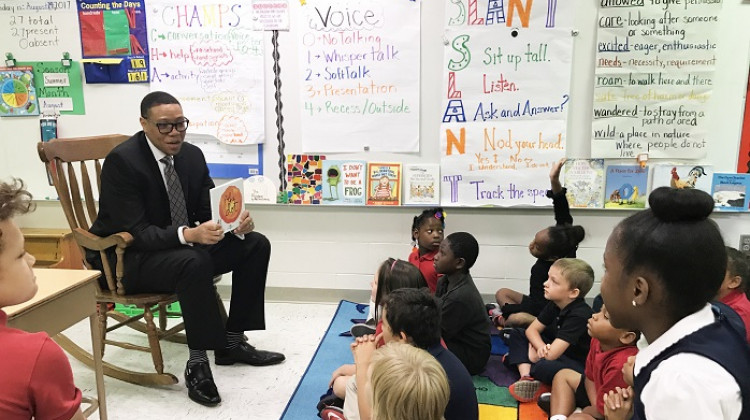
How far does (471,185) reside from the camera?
3.08 meters

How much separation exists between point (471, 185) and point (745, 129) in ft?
4.94

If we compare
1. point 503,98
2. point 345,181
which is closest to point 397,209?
point 345,181

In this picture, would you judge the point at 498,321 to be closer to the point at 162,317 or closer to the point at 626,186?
the point at 626,186

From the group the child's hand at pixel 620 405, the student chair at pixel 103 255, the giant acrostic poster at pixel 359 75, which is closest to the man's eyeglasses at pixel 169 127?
the student chair at pixel 103 255

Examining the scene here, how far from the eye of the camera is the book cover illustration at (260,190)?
10.6 ft

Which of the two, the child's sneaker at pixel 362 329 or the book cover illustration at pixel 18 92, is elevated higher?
the book cover illustration at pixel 18 92

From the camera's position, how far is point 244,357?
102 inches

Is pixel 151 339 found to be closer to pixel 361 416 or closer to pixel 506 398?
pixel 361 416

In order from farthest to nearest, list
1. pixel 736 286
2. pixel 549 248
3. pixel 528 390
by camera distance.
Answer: pixel 549 248, pixel 528 390, pixel 736 286

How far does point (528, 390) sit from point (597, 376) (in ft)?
1.56

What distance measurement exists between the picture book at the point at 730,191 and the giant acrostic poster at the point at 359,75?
5.64 feet

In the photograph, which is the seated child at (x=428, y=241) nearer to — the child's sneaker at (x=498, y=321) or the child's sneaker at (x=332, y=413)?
the child's sneaker at (x=498, y=321)

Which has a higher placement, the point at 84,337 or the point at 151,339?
the point at 151,339

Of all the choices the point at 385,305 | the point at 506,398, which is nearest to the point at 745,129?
the point at 506,398
